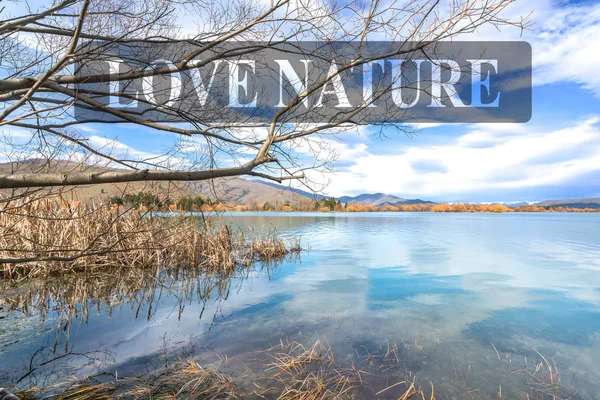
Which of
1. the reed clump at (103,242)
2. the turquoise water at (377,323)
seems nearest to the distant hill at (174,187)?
the reed clump at (103,242)

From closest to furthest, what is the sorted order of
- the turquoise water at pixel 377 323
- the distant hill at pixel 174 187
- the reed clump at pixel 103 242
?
the turquoise water at pixel 377 323 → the distant hill at pixel 174 187 → the reed clump at pixel 103 242

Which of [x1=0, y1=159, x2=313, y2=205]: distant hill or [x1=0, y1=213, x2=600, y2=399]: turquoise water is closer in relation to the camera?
[x1=0, y1=213, x2=600, y2=399]: turquoise water

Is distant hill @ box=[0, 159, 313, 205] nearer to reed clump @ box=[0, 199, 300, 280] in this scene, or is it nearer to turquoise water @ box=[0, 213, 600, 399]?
reed clump @ box=[0, 199, 300, 280]

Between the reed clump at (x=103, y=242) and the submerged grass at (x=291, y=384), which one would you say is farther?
the reed clump at (x=103, y=242)

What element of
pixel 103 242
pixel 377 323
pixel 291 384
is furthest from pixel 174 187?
pixel 103 242

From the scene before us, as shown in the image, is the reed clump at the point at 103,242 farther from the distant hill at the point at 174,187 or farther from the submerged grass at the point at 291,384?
the submerged grass at the point at 291,384

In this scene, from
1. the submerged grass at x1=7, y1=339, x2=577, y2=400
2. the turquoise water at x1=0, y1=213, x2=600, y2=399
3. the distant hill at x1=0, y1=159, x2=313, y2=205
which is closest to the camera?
the submerged grass at x1=7, y1=339, x2=577, y2=400

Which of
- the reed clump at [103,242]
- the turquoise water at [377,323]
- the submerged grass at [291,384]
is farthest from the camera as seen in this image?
the reed clump at [103,242]

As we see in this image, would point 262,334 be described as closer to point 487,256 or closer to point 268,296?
point 268,296

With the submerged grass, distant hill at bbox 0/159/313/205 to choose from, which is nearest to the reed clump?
distant hill at bbox 0/159/313/205

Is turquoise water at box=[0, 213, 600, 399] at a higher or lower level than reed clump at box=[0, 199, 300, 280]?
lower

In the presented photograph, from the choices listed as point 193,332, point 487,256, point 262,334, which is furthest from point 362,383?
point 487,256

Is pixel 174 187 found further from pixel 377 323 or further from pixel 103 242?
pixel 103 242

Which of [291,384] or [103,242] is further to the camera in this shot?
[103,242]
